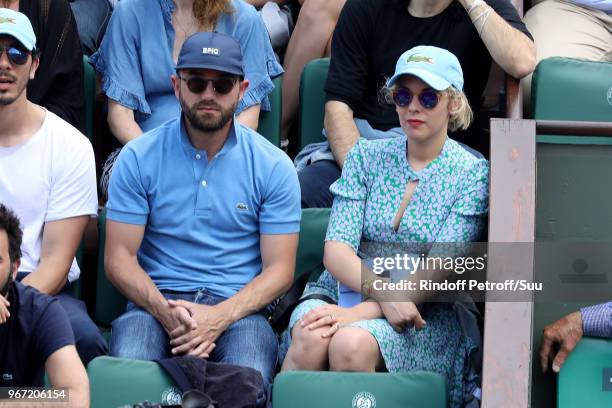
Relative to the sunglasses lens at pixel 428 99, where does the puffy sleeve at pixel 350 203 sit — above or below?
below

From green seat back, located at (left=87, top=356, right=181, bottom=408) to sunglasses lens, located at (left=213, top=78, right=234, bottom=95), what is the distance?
3.16 ft

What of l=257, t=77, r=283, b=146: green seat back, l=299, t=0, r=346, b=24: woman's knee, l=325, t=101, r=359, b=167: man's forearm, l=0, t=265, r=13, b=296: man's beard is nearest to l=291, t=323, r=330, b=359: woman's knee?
l=0, t=265, r=13, b=296: man's beard

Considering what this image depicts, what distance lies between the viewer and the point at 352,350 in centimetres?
372

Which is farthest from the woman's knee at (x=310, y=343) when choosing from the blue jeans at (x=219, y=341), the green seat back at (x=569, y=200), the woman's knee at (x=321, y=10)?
the woman's knee at (x=321, y=10)

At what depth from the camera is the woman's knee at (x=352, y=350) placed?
3.73 m

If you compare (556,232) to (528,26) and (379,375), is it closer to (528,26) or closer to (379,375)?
(379,375)

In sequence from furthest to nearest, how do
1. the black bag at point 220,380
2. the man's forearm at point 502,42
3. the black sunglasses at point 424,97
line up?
the man's forearm at point 502,42, the black sunglasses at point 424,97, the black bag at point 220,380

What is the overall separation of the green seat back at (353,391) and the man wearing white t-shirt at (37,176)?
2.66 feet

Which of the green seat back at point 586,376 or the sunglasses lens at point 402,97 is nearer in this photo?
the green seat back at point 586,376

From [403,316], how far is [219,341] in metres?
0.60

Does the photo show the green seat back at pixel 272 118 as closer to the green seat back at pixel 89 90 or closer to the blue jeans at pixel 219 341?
the green seat back at pixel 89 90

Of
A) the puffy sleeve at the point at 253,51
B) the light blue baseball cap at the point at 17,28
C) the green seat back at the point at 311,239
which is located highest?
the puffy sleeve at the point at 253,51

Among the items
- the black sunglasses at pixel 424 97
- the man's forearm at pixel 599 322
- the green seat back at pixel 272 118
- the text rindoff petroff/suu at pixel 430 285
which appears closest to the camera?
the man's forearm at pixel 599 322

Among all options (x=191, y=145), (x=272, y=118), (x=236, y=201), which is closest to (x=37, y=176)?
(x=191, y=145)
